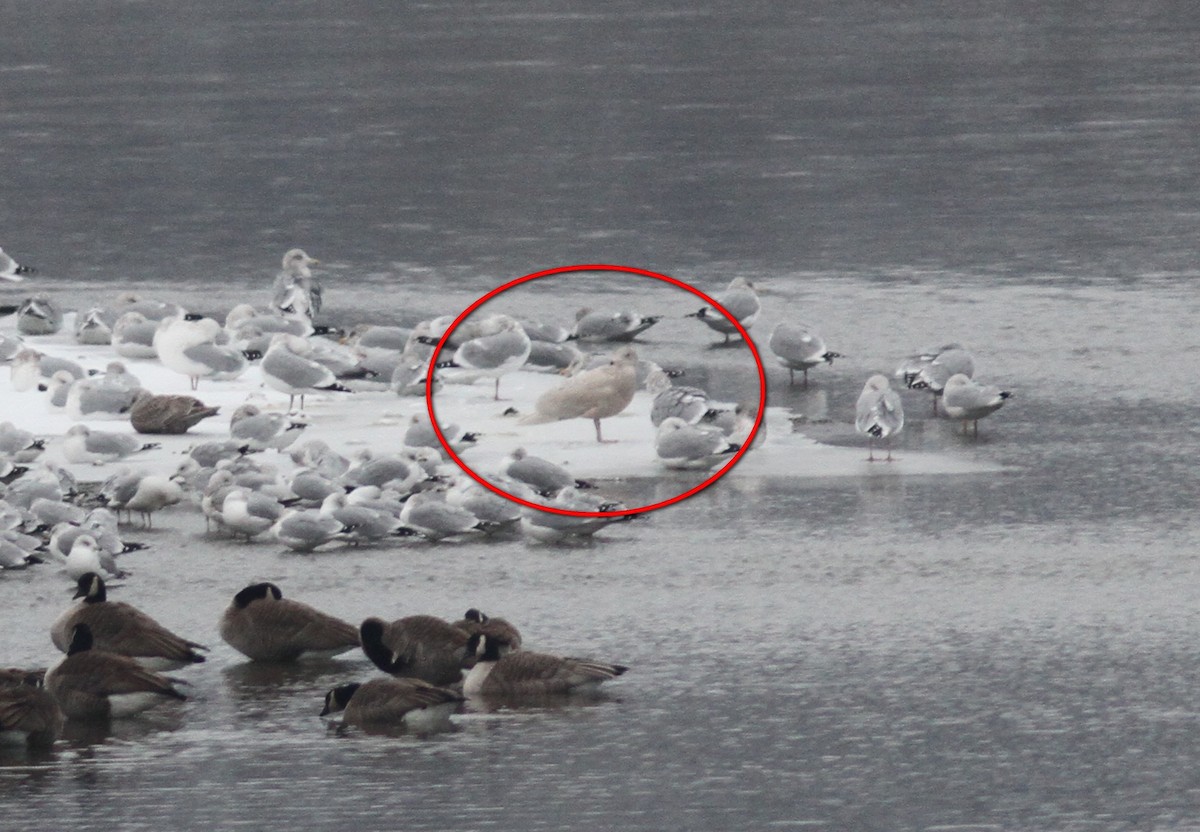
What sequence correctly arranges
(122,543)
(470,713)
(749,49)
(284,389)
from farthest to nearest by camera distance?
(749,49), (284,389), (122,543), (470,713)

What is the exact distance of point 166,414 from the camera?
12.7m

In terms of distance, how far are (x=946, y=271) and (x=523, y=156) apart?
7.15 m

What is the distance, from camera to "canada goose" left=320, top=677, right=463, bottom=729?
820 cm

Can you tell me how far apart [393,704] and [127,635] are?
1229 mm

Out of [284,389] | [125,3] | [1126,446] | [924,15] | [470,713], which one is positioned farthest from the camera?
[125,3]

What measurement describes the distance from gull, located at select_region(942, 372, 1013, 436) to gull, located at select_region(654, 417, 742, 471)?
4.94ft

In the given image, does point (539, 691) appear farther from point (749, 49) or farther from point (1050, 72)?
point (749, 49)

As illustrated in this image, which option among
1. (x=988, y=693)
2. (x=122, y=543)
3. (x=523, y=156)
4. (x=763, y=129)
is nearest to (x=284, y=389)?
(x=122, y=543)

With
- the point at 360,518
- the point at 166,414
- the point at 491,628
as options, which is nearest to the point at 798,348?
the point at 166,414

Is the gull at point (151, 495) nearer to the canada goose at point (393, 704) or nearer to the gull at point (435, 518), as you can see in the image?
the gull at point (435, 518)

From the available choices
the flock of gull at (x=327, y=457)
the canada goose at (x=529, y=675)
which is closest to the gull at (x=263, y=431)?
the flock of gull at (x=327, y=457)

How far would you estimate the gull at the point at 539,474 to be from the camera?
1102 centimetres

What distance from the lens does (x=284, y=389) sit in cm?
1328

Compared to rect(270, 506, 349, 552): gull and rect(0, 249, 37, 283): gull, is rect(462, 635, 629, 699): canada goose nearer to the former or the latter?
rect(270, 506, 349, 552): gull
